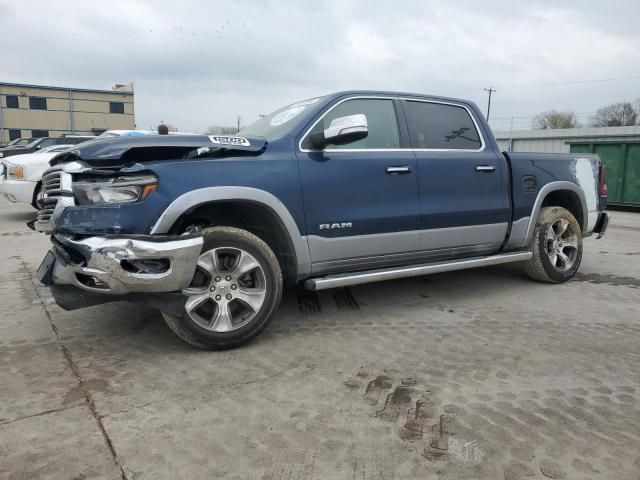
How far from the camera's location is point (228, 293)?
3.54m

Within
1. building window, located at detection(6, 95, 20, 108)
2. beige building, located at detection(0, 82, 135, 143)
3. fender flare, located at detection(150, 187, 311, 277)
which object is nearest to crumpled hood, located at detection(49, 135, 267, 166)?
fender flare, located at detection(150, 187, 311, 277)

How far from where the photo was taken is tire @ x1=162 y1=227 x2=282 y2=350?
135 inches

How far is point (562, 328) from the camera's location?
413 cm

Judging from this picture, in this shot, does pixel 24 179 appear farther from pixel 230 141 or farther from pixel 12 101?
pixel 12 101

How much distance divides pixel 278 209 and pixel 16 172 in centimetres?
734

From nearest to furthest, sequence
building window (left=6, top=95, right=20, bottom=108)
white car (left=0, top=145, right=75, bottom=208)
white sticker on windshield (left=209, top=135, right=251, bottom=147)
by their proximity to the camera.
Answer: white sticker on windshield (left=209, top=135, right=251, bottom=147) → white car (left=0, top=145, right=75, bottom=208) → building window (left=6, top=95, right=20, bottom=108)

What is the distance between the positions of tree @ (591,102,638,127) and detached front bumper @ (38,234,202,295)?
6778 centimetres

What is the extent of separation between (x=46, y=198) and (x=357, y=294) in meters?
2.78

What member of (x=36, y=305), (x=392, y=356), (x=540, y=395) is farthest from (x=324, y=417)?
(x=36, y=305)

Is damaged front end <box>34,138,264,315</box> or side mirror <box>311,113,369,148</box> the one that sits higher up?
side mirror <box>311,113,369,148</box>

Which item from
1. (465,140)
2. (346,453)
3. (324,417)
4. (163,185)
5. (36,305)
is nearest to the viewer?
(346,453)

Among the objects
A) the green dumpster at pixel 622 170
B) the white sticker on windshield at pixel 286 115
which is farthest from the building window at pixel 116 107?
the white sticker on windshield at pixel 286 115

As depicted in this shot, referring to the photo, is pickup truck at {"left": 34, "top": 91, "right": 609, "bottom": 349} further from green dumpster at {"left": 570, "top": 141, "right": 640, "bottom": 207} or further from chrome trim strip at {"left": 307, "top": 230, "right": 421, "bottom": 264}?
green dumpster at {"left": 570, "top": 141, "right": 640, "bottom": 207}

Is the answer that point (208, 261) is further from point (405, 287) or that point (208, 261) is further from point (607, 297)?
point (607, 297)
